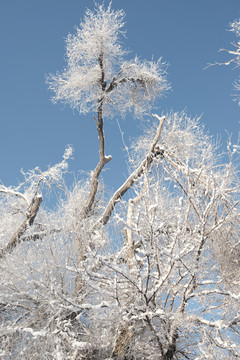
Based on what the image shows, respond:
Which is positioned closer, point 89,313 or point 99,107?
point 89,313

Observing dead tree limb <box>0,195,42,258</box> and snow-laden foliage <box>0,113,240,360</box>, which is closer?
snow-laden foliage <box>0,113,240,360</box>

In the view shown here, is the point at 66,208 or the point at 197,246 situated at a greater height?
the point at 66,208

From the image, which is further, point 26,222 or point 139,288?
point 26,222

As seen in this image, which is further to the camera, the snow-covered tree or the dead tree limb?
the dead tree limb

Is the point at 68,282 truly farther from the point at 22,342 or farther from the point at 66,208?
the point at 66,208

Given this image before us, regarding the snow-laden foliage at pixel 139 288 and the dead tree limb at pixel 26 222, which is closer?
the snow-laden foliage at pixel 139 288

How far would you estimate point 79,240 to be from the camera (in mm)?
8539

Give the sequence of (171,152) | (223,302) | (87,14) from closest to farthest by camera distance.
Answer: (223,302)
(171,152)
(87,14)

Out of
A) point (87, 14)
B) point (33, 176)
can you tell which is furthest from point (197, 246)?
point (87, 14)

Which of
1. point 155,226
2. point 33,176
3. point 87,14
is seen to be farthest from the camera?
point 87,14

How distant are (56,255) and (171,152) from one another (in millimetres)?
5701

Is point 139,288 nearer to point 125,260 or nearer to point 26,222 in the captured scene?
point 125,260

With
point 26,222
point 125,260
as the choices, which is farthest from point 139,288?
point 26,222

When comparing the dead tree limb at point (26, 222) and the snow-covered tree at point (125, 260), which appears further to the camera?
the dead tree limb at point (26, 222)
